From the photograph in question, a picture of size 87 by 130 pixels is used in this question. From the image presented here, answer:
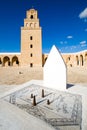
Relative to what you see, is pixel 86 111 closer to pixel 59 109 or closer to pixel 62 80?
pixel 59 109

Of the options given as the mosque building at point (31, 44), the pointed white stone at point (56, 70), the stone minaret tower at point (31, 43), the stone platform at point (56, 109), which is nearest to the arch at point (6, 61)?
the mosque building at point (31, 44)

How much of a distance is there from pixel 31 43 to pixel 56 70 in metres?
20.5

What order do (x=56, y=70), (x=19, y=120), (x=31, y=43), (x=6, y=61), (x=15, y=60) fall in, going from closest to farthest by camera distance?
(x=19, y=120), (x=56, y=70), (x=31, y=43), (x=15, y=60), (x=6, y=61)

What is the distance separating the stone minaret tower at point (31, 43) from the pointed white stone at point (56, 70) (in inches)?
758

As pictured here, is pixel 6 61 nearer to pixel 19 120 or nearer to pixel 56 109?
pixel 56 109

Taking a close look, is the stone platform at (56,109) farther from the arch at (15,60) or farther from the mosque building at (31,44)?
the arch at (15,60)

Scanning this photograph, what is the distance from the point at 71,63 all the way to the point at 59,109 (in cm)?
A: 3165

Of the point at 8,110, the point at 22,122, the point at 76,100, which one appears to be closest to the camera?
the point at 22,122

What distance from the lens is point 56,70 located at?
27.7ft

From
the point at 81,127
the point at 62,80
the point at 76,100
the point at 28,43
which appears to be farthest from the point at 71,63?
the point at 81,127

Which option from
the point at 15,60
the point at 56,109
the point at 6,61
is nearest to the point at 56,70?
the point at 56,109

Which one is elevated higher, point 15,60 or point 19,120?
point 15,60

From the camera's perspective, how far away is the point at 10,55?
103 feet

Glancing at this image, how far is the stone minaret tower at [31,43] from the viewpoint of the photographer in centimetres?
2778
